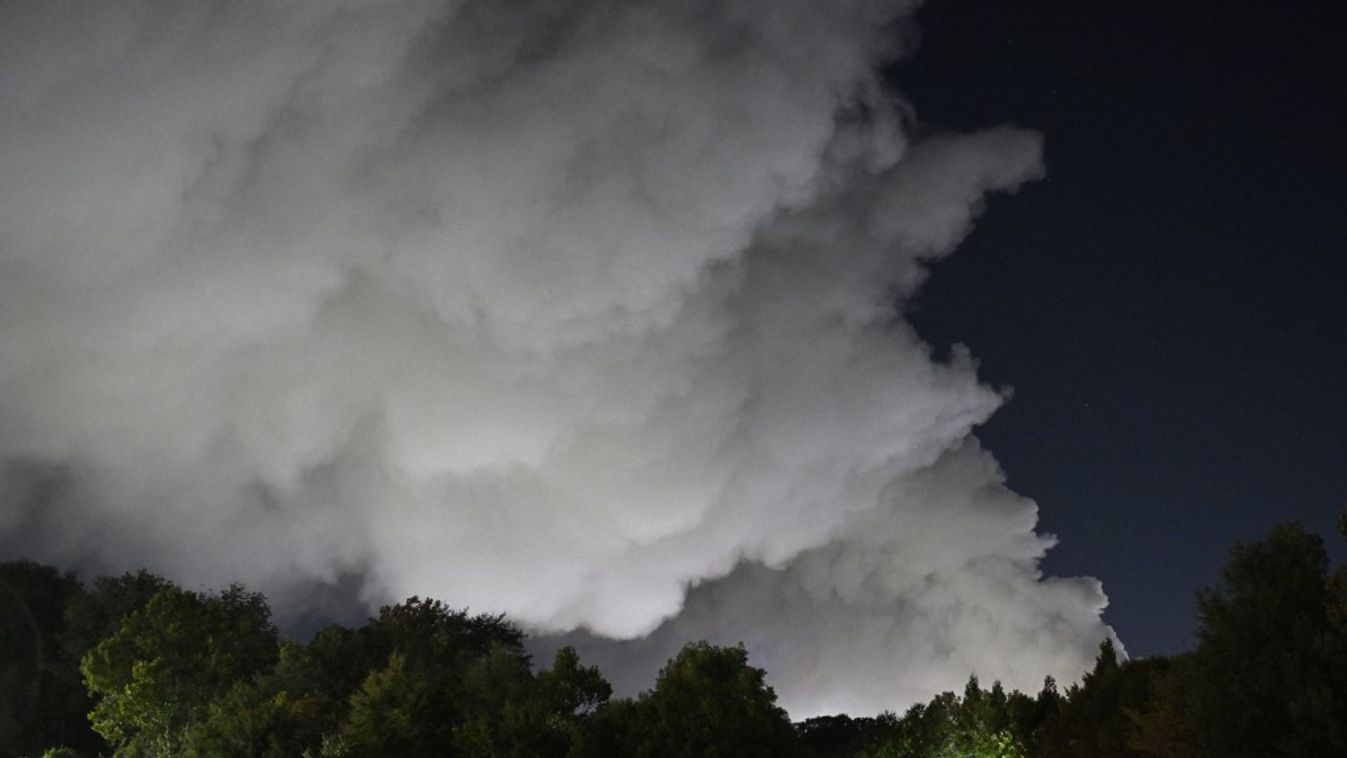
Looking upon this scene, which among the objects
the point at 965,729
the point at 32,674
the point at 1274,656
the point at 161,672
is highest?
the point at 32,674

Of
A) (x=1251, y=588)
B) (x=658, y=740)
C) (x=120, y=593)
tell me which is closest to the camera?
(x=1251, y=588)

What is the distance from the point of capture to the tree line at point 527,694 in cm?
2284

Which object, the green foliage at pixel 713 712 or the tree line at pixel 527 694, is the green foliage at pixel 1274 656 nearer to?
the tree line at pixel 527 694

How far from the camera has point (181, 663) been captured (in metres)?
55.4

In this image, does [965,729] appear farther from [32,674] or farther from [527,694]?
[32,674]

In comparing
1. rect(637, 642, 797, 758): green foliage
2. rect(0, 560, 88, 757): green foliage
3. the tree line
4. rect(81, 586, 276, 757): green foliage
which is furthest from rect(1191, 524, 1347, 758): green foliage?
rect(0, 560, 88, 757): green foliage

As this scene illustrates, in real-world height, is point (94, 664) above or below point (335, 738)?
above

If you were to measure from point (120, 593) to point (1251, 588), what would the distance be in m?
72.9

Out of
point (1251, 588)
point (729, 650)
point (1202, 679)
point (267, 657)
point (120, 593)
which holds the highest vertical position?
point (120, 593)

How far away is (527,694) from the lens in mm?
39312

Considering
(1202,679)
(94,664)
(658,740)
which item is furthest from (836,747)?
(1202,679)

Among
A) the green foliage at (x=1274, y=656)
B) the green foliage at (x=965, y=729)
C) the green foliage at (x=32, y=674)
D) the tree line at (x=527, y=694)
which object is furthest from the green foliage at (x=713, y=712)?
the green foliage at (x=32, y=674)

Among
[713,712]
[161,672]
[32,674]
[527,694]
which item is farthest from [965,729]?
[32,674]

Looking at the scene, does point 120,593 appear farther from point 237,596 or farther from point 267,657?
point 267,657
